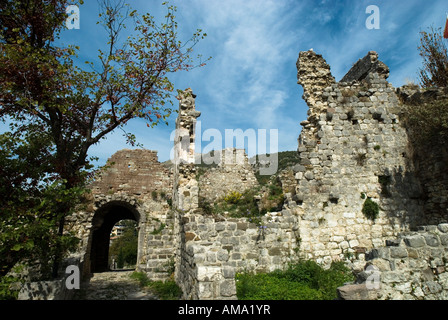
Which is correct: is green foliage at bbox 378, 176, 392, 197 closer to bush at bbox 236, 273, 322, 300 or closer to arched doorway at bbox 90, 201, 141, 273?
bush at bbox 236, 273, 322, 300

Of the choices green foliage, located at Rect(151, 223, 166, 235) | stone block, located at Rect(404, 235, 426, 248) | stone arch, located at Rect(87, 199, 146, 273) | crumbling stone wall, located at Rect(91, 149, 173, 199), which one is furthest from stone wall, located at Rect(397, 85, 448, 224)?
stone arch, located at Rect(87, 199, 146, 273)

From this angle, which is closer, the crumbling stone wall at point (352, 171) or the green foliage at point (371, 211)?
the crumbling stone wall at point (352, 171)

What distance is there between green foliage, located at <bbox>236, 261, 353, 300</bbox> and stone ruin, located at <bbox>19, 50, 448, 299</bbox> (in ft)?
1.29

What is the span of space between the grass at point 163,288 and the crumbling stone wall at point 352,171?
4399 mm

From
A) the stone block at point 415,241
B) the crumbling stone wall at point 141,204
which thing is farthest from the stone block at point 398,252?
the crumbling stone wall at point 141,204

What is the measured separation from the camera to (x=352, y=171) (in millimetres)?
9508

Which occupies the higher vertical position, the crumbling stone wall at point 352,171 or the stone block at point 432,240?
the crumbling stone wall at point 352,171

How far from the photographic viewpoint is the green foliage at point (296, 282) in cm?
664

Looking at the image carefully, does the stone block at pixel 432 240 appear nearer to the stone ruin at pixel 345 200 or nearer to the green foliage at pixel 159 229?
the stone ruin at pixel 345 200

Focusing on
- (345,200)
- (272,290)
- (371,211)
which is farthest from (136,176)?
(371,211)

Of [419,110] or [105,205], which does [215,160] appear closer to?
[105,205]

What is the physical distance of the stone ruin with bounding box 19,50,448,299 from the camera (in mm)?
5906

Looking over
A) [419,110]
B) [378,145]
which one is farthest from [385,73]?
[378,145]

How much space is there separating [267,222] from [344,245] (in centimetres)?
263
